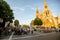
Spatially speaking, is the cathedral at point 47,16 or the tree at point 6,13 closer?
the tree at point 6,13

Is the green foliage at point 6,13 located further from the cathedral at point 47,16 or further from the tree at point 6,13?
the cathedral at point 47,16

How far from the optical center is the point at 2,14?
46.5 ft

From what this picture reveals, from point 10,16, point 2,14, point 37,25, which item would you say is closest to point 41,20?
point 37,25

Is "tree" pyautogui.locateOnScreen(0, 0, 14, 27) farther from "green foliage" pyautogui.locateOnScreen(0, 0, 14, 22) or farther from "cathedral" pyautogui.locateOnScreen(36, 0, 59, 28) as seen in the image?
"cathedral" pyautogui.locateOnScreen(36, 0, 59, 28)

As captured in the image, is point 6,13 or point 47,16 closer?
point 6,13

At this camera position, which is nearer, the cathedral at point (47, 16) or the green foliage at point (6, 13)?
the green foliage at point (6, 13)

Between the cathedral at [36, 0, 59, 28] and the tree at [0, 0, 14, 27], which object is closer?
the tree at [0, 0, 14, 27]

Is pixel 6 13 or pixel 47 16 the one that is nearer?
pixel 6 13

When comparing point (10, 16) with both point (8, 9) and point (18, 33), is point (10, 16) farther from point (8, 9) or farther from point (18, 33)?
point (18, 33)

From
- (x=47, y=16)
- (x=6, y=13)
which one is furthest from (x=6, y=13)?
(x=47, y=16)

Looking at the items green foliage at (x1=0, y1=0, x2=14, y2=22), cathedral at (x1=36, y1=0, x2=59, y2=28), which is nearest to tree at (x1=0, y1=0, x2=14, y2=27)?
green foliage at (x1=0, y1=0, x2=14, y2=22)

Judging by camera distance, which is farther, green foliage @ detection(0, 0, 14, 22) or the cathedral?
the cathedral

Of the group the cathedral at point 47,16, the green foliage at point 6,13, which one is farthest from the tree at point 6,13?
the cathedral at point 47,16

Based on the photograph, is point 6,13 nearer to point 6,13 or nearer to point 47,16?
point 6,13
